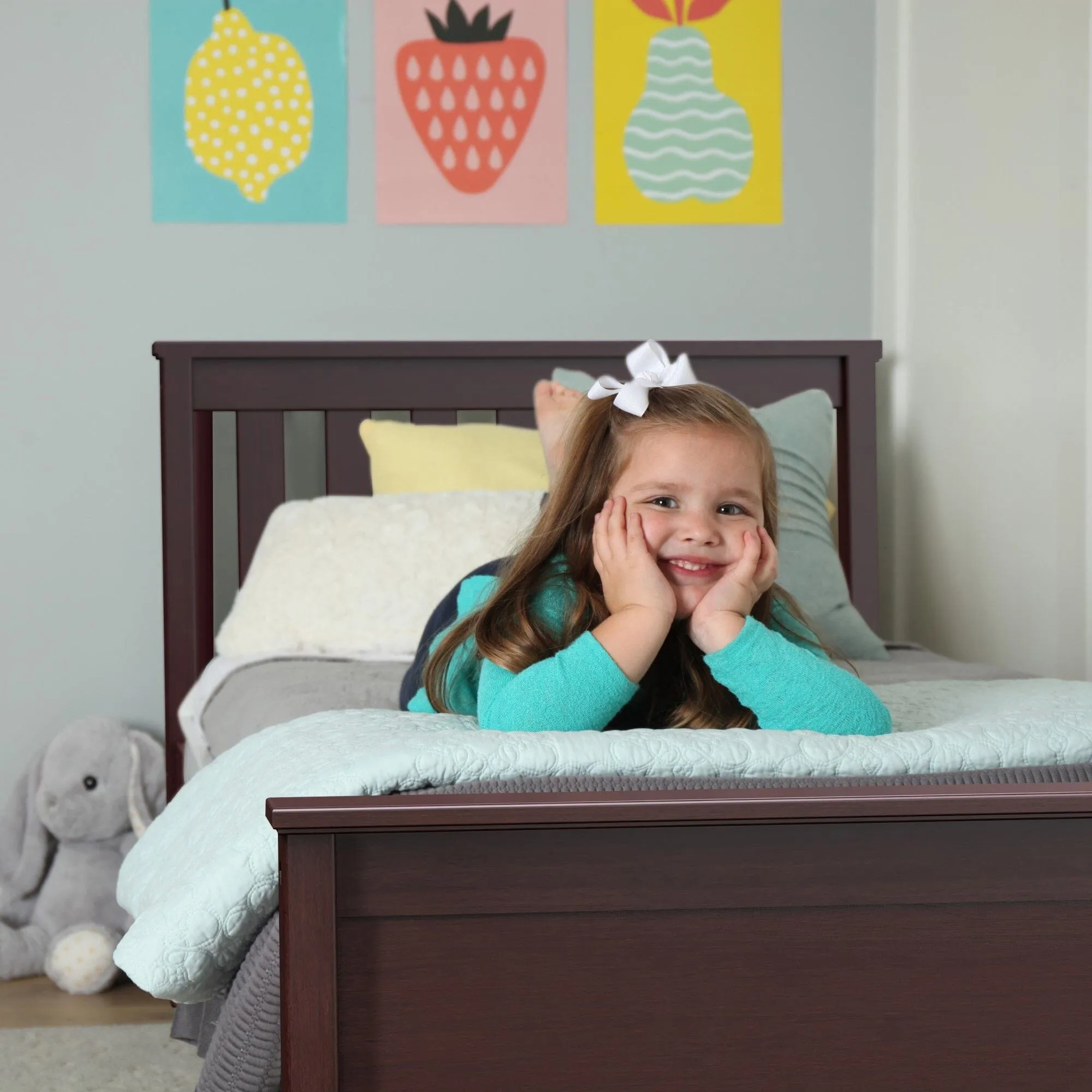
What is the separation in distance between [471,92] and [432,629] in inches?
48.1

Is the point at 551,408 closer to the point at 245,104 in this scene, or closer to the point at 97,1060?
the point at 245,104

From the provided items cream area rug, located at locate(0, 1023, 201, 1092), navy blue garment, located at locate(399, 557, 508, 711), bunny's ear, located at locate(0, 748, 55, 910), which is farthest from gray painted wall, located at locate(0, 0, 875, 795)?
navy blue garment, located at locate(399, 557, 508, 711)

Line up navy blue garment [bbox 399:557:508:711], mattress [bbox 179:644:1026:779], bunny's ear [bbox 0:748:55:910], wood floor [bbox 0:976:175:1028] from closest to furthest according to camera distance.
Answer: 1. navy blue garment [bbox 399:557:508:711]
2. mattress [bbox 179:644:1026:779]
3. wood floor [bbox 0:976:175:1028]
4. bunny's ear [bbox 0:748:55:910]

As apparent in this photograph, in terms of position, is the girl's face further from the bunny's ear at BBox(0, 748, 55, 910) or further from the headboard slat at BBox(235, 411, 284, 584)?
the bunny's ear at BBox(0, 748, 55, 910)

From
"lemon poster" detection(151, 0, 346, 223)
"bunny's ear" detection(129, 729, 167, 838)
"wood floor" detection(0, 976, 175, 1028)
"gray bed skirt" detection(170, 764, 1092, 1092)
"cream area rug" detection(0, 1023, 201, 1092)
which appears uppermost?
"lemon poster" detection(151, 0, 346, 223)

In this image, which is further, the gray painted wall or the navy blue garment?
the gray painted wall

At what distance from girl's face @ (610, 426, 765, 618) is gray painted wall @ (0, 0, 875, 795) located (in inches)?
52.4

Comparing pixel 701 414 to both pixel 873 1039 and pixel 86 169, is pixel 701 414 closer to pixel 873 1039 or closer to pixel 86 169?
pixel 873 1039

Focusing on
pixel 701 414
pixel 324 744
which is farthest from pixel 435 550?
pixel 324 744

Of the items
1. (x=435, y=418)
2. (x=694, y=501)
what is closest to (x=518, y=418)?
(x=435, y=418)

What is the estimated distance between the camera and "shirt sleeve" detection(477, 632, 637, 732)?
1019 mm

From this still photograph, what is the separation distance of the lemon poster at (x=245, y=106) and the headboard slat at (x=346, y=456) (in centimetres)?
39

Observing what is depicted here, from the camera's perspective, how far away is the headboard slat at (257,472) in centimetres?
225

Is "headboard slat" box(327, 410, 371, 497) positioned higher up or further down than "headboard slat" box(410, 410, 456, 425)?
further down
